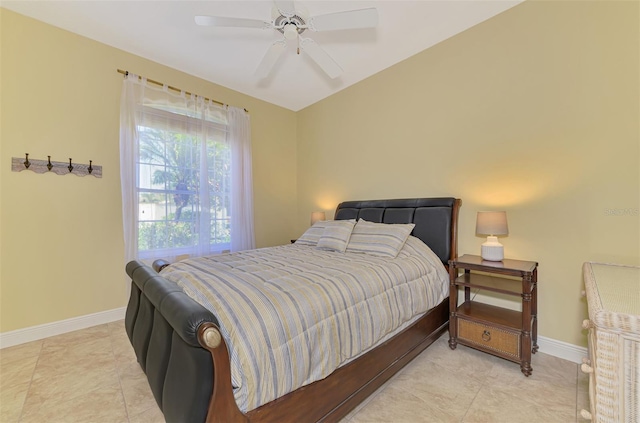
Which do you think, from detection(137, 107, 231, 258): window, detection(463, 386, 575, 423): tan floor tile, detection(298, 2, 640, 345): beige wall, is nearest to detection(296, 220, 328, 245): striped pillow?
detection(298, 2, 640, 345): beige wall

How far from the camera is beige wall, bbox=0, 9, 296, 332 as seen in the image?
2.32m

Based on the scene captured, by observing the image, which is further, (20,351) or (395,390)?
(20,351)

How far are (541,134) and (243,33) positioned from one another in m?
2.89

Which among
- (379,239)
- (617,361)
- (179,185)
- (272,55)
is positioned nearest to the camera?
(617,361)

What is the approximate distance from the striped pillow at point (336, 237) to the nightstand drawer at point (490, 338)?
1.19 metres

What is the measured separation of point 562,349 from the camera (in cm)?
204

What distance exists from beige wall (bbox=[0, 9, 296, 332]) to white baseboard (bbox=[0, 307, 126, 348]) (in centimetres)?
5

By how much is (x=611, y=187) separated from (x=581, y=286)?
30.1 inches

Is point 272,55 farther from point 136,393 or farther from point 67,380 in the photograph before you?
point 67,380

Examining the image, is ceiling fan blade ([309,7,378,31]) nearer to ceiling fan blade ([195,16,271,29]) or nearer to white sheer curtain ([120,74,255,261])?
ceiling fan blade ([195,16,271,29])

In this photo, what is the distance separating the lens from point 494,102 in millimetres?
2369

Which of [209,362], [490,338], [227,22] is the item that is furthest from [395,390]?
[227,22]

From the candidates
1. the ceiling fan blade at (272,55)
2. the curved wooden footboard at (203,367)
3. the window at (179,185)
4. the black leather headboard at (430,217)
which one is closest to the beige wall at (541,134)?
the black leather headboard at (430,217)

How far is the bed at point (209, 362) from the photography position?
0.94 meters
